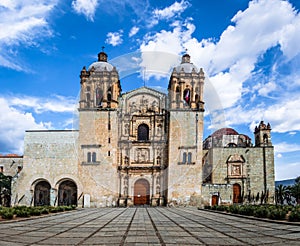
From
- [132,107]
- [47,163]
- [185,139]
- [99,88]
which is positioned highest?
[99,88]

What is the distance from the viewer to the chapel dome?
3431 centimetres

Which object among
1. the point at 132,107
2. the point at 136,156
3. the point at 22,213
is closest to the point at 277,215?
the point at 22,213

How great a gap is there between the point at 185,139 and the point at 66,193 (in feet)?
43.1

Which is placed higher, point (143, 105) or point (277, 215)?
point (143, 105)

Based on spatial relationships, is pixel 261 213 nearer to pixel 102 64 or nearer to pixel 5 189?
pixel 102 64

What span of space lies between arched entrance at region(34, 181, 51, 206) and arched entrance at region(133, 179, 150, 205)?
28.8 ft

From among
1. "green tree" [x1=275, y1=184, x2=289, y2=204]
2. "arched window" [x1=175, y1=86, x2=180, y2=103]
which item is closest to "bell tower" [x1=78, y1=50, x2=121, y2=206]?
"arched window" [x1=175, y1=86, x2=180, y2=103]

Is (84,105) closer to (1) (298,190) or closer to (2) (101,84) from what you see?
(2) (101,84)

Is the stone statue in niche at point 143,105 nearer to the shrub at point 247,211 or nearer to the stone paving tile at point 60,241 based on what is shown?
the shrub at point 247,211

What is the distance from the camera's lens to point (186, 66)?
115 feet

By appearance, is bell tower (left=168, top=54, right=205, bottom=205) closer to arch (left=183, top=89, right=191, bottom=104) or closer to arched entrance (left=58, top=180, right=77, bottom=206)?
arch (left=183, top=89, right=191, bottom=104)

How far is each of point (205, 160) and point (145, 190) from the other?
698cm

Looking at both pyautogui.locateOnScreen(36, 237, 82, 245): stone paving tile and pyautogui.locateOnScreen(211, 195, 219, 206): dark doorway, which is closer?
pyautogui.locateOnScreen(36, 237, 82, 245): stone paving tile

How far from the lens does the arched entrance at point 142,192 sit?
31.5m
